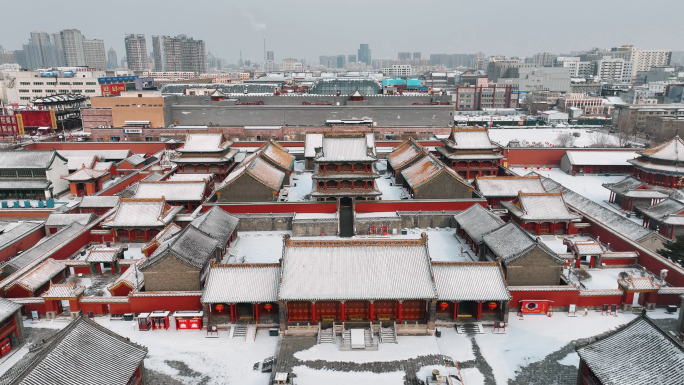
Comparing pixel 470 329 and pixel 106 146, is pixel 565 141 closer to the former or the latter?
pixel 470 329

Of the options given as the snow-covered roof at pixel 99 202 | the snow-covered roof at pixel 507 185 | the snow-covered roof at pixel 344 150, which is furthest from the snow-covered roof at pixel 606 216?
the snow-covered roof at pixel 99 202

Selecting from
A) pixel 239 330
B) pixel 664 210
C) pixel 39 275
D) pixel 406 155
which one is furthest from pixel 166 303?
pixel 664 210

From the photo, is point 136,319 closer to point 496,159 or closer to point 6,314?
point 6,314

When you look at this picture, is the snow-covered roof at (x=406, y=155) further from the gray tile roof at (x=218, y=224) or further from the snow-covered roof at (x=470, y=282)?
the snow-covered roof at (x=470, y=282)

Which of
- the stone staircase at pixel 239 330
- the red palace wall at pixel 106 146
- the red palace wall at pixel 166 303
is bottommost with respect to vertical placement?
the stone staircase at pixel 239 330

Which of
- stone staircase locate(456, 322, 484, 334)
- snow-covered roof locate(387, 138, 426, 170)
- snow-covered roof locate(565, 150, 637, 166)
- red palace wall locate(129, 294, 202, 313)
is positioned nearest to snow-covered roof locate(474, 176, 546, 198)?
snow-covered roof locate(387, 138, 426, 170)

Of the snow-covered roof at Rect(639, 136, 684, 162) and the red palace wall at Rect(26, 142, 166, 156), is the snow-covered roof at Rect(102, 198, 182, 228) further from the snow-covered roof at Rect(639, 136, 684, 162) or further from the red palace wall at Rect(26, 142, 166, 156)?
the snow-covered roof at Rect(639, 136, 684, 162)
